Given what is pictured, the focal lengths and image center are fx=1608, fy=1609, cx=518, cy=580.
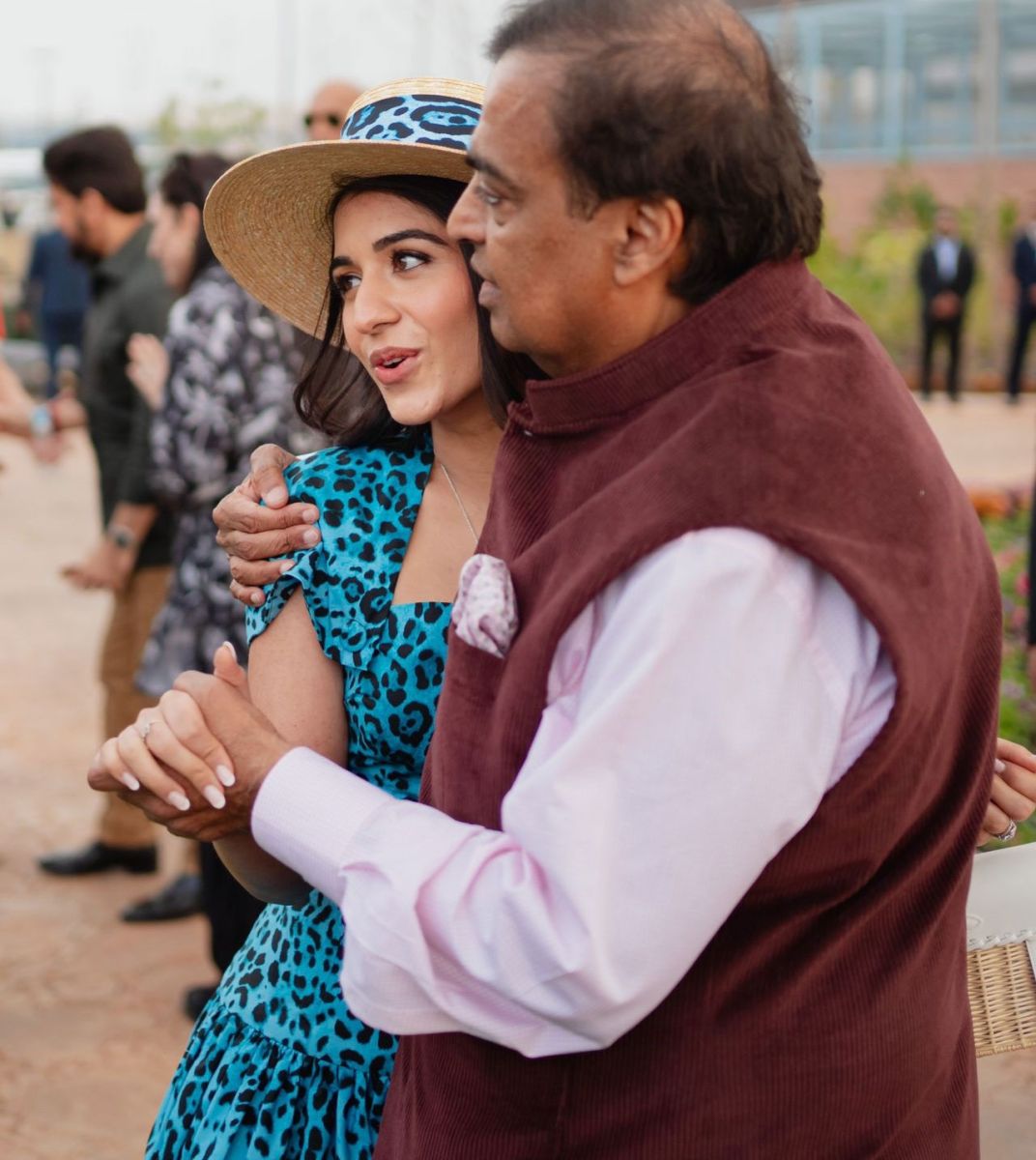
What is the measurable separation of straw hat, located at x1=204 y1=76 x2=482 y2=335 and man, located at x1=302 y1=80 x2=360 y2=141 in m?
3.34

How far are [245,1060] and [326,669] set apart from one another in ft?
1.65

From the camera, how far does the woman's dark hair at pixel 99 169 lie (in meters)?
5.65

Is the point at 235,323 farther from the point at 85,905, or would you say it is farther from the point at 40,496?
the point at 40,496

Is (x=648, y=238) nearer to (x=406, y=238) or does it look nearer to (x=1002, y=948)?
(x=406, y=238)

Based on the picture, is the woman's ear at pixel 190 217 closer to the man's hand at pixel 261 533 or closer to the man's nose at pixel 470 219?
the man's hand at pixel 261 533

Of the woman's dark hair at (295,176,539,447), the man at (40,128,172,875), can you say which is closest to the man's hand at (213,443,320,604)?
the woman's dark hair at (295,176,539,447)

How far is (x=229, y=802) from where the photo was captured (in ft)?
5.18

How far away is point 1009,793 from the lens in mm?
1757

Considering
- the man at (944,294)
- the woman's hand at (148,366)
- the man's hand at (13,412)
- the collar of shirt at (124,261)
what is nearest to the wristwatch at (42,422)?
the man's hand at (13,412)

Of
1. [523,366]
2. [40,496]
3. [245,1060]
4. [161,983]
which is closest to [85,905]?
[161,983]

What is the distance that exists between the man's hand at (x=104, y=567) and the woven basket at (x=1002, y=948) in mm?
3792

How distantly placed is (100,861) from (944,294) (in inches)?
619

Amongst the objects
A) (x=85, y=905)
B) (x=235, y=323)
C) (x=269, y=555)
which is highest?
(x=269, y=555)

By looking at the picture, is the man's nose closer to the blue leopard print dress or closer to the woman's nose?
the woman's nose
